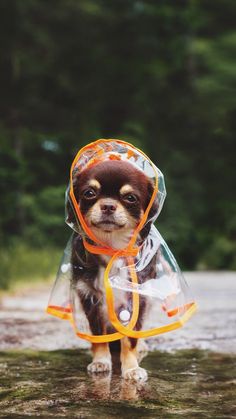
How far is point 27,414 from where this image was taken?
6.07ft

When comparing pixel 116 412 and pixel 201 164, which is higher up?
pixel 201 164

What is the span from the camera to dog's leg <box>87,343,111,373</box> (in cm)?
272

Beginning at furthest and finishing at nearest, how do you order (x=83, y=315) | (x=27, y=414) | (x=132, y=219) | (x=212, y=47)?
(x=212, y=47) < (x=83, y=315) < (x=132, y=219) < (x=27, y=414)

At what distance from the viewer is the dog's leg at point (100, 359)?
272 centimetres

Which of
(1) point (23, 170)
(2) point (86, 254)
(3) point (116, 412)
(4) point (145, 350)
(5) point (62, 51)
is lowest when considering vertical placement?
(3) point (116, 412)

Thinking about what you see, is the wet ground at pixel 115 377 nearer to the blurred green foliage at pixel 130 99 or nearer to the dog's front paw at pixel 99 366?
the dog's front paw at pixel 99 366

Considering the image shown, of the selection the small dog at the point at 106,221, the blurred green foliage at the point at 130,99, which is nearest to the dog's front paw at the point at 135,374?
the small dog at the point at 106,221

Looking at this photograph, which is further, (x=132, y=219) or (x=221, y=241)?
(x=221, y=241)

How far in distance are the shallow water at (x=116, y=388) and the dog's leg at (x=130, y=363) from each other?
45 millimetres

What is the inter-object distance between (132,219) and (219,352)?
3.37 ft

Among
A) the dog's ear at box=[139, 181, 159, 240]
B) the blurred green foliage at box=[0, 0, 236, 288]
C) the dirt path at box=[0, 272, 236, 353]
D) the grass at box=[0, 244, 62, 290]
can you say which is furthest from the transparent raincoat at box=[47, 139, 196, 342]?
the blurred green foliage at box=[0, 0, 236, 288]

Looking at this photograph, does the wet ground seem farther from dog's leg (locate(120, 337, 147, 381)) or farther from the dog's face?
the dog's face

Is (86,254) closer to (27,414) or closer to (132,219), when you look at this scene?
(132,219)

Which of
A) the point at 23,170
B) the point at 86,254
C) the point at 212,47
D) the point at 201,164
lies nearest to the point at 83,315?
the point at 86,254
